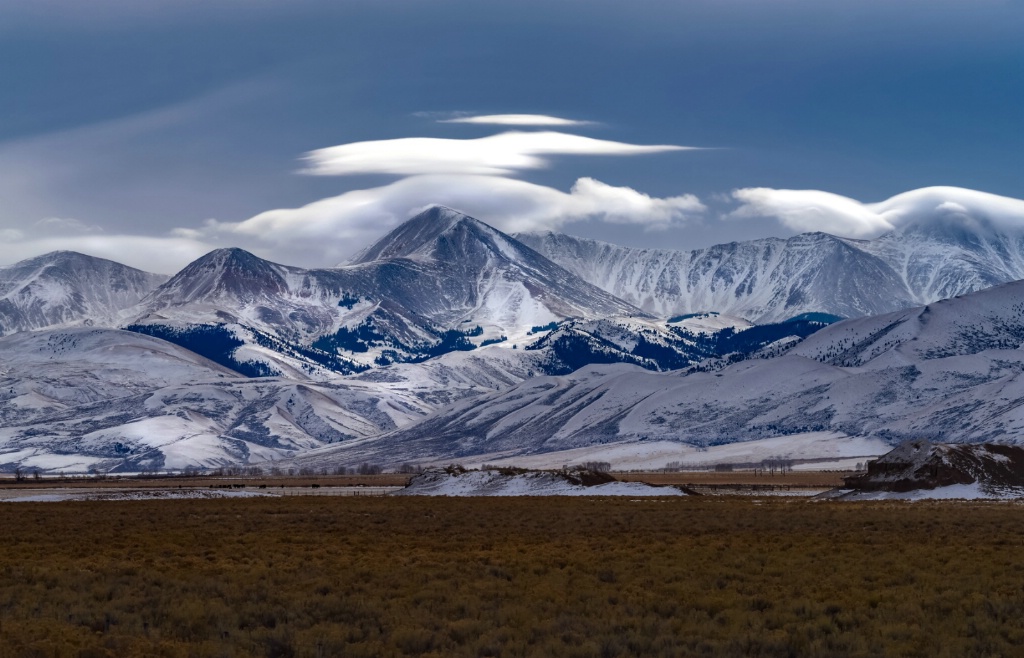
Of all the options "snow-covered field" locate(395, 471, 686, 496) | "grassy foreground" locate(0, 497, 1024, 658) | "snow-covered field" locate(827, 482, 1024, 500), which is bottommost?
"snow-covered field" locate(827, 482, 1024, 500)

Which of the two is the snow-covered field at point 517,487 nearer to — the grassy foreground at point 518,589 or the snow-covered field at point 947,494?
the snow-covered field at point 947,494

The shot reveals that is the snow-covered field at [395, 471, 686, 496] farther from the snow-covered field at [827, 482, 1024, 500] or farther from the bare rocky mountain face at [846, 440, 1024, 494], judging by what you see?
the bare rocky mountain face at [846, 440, 1024, 494]

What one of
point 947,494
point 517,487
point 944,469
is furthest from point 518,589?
point 944,469

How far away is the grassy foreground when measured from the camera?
2812 centimetres

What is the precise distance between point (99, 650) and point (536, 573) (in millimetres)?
17271

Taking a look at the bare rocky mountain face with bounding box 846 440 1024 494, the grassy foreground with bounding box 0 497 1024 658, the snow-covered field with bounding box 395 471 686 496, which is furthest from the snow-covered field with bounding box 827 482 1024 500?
the grassy foreground with bounding box 0 497 1024 658

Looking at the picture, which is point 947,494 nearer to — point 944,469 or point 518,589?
point 944,469

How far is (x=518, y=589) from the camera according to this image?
36.5 metres

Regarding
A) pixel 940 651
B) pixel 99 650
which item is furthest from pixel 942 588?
pixel 99 650

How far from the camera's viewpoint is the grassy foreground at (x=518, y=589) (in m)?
28.1

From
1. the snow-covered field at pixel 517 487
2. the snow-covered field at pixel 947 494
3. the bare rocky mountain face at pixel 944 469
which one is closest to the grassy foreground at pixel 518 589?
the snow-covered field at pixel 947 494

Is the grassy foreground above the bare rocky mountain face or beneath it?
above

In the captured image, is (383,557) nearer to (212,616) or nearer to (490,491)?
(212,616)

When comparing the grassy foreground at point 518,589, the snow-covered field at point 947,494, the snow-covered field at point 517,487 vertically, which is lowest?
the snow-covered field at point 947,494
